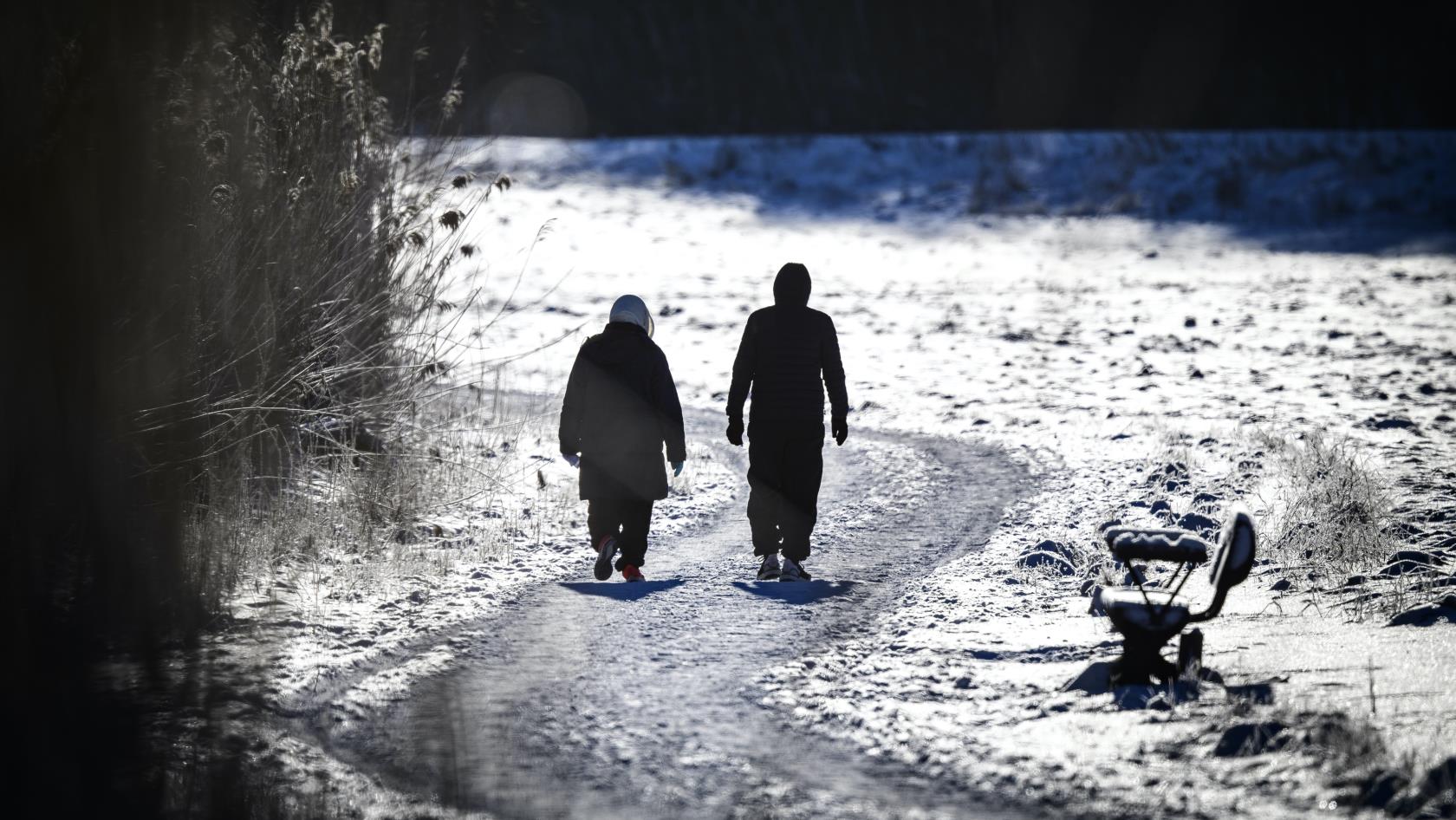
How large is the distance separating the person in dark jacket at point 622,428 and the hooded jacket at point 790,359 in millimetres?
432

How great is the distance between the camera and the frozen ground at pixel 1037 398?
4723 mm

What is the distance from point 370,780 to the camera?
442cm

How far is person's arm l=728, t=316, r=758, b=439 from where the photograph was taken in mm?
7750

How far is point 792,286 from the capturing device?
7.68 metres

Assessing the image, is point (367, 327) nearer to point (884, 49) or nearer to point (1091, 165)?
point (1091, 165)

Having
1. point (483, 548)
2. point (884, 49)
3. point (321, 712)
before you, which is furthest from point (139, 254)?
point (884, 49)

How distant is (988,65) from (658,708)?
32.9m

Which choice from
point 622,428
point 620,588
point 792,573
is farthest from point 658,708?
point 622,428

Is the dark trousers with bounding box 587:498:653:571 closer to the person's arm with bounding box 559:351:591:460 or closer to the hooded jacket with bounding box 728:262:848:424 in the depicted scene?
the person's arm with bounding box 559:351:591:460

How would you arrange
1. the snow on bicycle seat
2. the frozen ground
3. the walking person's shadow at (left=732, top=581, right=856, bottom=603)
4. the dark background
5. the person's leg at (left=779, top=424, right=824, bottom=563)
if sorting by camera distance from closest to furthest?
1. the frozen ground
2. the snow on bicycle seat
3. the walking person's shadow at (left=732, top=581, right=856, bottom=603)
4. the person's leg at (left=779, top=424, right=824, bottom=563)
5. the dark background

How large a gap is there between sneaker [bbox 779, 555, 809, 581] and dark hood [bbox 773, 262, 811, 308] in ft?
4.89

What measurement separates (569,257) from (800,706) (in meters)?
23.2

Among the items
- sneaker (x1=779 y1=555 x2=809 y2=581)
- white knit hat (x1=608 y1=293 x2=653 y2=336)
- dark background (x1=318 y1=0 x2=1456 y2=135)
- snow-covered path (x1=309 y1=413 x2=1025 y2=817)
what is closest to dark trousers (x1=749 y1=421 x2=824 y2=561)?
sneaker (x1=779 y1=555 x2=809 y2=581)

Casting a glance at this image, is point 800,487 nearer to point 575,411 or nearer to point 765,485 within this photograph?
point 765,485
